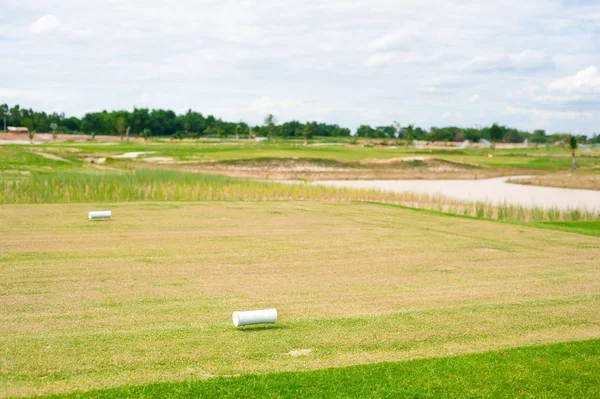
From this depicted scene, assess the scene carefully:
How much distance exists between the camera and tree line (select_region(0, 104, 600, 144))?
122 m

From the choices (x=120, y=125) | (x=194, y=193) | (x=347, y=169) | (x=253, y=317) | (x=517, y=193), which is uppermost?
(x=120, y=125)

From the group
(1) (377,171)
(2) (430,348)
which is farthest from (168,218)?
(1) (377,171)

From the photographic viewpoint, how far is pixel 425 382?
238 inches

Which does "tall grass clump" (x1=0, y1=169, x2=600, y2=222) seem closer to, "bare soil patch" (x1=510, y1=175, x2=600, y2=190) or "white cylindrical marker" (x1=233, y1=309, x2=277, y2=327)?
"white cylindrical marker" (x1=233, y1=309, x2=277, y2=327)

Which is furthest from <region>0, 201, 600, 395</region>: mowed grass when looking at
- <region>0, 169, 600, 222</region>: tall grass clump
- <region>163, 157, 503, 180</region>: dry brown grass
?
<region>163, 157, 503, 180</region>: dry brown grass

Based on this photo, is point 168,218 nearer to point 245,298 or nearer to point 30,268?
point 30,268

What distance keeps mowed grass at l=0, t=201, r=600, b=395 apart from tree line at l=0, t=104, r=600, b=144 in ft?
327

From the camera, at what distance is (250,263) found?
11.8m

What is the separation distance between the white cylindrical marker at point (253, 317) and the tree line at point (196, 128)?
107 m

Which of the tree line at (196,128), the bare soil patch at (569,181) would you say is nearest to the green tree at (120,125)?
the tree line at (196,128)

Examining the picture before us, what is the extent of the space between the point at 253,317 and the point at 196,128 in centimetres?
13048

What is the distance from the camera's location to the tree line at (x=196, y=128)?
400ft

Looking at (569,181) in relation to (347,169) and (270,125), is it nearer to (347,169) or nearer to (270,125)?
(347,169)

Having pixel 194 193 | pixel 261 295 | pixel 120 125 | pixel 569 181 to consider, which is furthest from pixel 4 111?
pixel 261 295
